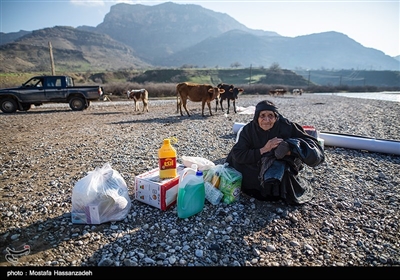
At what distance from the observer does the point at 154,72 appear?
74.2 metres

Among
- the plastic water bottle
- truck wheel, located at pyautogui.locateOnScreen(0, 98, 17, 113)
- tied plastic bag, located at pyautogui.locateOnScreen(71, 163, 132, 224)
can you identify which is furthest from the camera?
truck wheel, located at pyautogui.locateOnScreen(0, 98, 17, 113)

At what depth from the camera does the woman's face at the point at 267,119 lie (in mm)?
3434

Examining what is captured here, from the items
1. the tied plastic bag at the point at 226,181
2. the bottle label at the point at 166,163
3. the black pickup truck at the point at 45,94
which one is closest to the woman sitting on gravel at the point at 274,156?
the tied plastic bag at the point at 226,181

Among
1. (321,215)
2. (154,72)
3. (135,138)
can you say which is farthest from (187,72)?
(321,215)

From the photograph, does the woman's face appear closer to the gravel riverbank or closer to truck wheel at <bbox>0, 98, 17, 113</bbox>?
the gravel riverbank

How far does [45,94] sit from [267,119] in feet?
51.4

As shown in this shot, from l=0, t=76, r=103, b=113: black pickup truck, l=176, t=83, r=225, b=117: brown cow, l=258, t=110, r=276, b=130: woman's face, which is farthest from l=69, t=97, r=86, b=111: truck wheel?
l=258, t=110, r=276, b=130: woman's face

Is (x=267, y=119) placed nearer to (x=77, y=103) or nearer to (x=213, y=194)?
(x=213, y=194)

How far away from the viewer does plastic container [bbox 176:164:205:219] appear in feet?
10.6

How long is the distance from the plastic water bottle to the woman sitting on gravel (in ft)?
1.63

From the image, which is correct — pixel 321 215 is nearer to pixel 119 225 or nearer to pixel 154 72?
pixel 119 225

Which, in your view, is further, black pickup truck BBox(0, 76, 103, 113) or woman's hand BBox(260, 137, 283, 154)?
black pickup truck BBox(0, 76, 103, 113)
